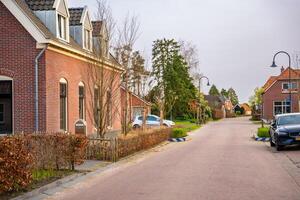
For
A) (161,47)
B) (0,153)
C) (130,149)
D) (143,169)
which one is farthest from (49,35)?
(161,47)

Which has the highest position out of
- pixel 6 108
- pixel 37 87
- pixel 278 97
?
pixel 278 97

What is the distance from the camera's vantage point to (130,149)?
2162cm

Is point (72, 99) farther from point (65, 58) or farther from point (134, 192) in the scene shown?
point (134, 192)

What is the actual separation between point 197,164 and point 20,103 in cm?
856

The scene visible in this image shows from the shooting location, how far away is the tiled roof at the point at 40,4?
76.3ft

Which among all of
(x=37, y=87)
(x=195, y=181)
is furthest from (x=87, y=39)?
(x=195, y=181)

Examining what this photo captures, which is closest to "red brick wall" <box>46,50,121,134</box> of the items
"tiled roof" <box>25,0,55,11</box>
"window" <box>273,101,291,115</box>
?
"tiled roof" <box>25,0,55,11</box>

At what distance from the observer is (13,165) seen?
1046 centimetres

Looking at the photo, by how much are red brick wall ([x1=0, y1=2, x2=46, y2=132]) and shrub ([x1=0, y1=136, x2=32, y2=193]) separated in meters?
10.5

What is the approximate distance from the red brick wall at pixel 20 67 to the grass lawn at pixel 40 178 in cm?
751

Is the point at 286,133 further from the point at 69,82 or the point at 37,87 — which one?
the point at 37,87

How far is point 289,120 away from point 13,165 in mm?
16932

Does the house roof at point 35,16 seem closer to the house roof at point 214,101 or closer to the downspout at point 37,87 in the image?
the downspout at point 37,87

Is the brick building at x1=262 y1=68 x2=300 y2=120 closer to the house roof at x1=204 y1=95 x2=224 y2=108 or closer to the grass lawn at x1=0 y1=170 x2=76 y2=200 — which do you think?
the house roof at x1=204 y1=95 x2=224 y2=108
